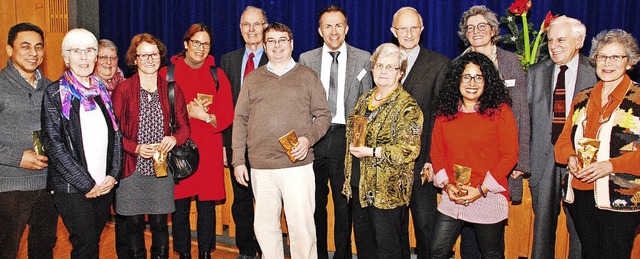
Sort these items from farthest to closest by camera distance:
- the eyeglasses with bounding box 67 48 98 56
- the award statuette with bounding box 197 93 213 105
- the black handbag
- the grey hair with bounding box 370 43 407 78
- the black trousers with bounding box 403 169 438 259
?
the award statuette with bounding box 197 93 213 105 → the black trousers with bounding box 403 169 438 259 → the black handbag → the grey hair with bounding box 370 43 407 78 → the eyeglasses with bounding box 67 48 98 56

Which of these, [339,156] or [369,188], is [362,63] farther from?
[369,188]

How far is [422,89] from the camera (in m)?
3.54

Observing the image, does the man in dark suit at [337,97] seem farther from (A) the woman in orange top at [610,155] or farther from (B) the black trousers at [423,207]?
(A) the woman in orange top at [610,155]

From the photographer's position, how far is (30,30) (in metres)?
3.22

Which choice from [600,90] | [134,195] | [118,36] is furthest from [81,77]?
[118,36]

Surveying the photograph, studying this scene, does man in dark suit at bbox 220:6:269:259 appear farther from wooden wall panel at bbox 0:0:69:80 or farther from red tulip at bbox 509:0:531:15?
wooden wall panel at bbox 0:0:69:80

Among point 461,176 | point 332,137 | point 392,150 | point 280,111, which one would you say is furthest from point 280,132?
point 461,176

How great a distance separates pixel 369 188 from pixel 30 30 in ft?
7.13

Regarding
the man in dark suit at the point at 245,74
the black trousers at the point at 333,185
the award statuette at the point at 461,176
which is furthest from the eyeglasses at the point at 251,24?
the award statuette at the point at 461,176

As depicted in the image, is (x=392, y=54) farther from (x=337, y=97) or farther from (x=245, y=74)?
(x=245, y=74)

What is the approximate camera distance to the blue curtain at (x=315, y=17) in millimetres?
4582

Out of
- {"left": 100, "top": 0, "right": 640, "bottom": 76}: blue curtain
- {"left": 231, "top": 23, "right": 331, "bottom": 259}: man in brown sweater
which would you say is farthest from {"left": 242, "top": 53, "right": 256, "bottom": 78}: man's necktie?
{"left": 100, "top": 0, "right": 640, "bottom": 76}: blue curtain

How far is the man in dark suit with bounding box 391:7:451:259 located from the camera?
11.6 ft

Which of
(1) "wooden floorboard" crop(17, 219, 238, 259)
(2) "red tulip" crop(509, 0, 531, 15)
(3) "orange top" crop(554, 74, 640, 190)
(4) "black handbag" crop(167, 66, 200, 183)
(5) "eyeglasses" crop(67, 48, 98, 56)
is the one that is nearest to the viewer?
(3) "orange top" crop(554, 74, 640, 190)
